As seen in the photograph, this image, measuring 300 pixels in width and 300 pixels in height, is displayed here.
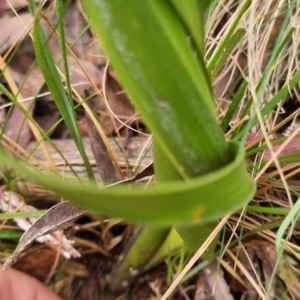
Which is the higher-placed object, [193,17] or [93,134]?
[193,17]

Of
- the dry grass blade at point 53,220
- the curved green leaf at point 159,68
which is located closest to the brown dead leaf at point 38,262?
the dry grass blade at point 53,220

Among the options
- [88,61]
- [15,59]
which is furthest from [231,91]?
[15,59]

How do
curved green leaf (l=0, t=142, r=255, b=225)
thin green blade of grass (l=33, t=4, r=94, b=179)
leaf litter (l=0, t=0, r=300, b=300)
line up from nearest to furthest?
curved green leaf (l=0, t=142, r=255, b=225) < thin green blade of grass (l=33, t=4, r=94, b=179) < leaf litter (l=0, t=0, r=300, b=300)

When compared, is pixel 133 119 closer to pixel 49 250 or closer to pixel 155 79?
pixel 49 250

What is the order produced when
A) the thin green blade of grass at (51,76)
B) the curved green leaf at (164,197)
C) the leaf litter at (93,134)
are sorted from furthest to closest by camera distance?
1. the leaf litter at (93,134)
2. the thin green blade of grass at (51,76)
3. the curved green leaf at (164,197)

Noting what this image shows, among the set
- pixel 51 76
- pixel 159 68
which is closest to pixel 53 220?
pixel 51 76

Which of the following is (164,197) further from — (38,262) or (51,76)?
(38,262)

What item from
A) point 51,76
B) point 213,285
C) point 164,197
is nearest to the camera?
point 164,197

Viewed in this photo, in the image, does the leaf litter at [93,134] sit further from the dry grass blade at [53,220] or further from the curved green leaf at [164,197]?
the curved green leaf at [164,197]

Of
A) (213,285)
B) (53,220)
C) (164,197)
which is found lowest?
(213,285)

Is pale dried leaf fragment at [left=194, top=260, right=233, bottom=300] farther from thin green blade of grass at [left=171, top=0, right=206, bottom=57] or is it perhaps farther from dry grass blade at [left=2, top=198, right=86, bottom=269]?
thin green blade of grass at [left=171, top=0, right=206, bottom=57]

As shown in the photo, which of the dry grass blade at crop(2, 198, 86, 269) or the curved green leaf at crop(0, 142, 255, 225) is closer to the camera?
the curved green leaf at crop(0, 142, 255, 225)

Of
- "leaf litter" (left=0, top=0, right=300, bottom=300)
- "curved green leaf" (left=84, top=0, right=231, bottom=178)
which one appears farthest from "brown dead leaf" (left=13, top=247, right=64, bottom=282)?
"curved green leaf" (left=84, top=0, right=231, bottom=178)
